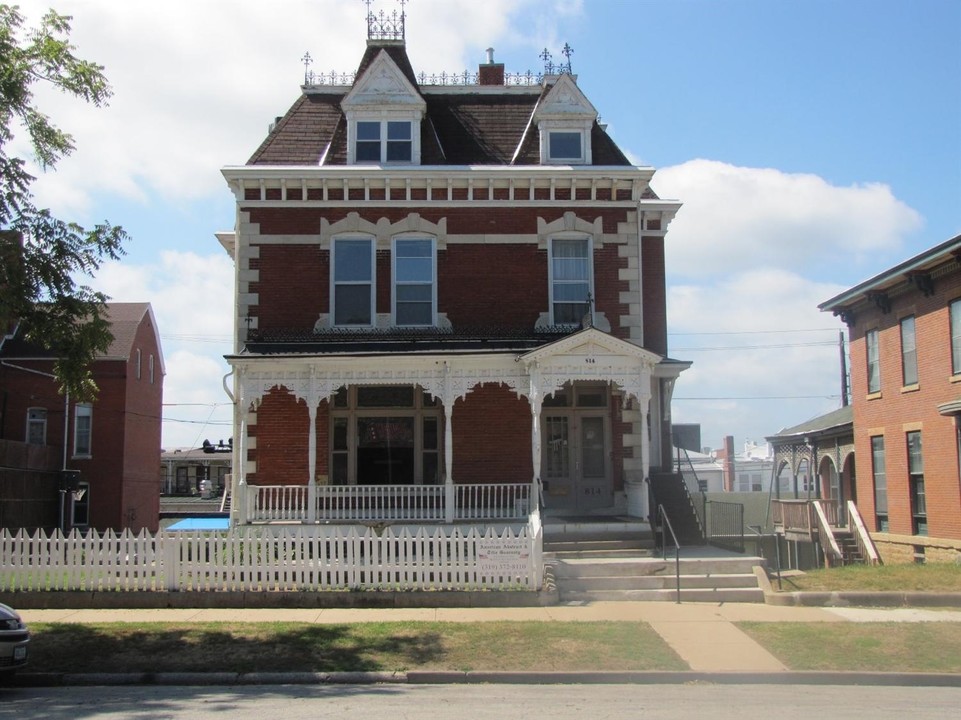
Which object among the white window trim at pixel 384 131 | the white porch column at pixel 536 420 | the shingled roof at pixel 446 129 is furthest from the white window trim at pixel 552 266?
the white window trim at pixel 384 131

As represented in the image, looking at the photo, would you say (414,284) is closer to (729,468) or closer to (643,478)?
(643,478)

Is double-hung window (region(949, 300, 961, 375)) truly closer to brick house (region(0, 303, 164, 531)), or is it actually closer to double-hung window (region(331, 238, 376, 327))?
double-hung window (region(331, 238, 376, 327))

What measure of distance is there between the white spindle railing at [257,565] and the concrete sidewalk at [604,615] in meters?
0.55

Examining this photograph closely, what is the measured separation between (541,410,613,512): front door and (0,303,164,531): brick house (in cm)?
2207

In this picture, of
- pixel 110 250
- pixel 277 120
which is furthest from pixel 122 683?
pixel 277 120

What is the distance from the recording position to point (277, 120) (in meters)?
24.7

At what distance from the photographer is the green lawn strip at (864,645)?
1150cm

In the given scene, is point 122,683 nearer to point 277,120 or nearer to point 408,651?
point 408,651

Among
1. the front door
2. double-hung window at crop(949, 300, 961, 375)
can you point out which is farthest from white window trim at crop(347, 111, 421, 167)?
double-hung window at crop(949, 300, 961, 375)

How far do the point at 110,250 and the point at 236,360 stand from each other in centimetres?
524

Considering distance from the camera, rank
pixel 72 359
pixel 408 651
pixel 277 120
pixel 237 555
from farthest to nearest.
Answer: pixel 277 120
pixel 237 555
pixel 72 359
pixel 408 651

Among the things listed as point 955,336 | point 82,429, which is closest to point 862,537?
point 955,336

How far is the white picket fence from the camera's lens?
15.5 m

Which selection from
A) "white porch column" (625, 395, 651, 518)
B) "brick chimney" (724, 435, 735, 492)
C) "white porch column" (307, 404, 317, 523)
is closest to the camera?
"white porch column" (625, 395, 651, 518)
